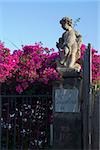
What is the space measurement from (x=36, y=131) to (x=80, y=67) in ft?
6.27

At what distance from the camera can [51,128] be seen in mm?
10008

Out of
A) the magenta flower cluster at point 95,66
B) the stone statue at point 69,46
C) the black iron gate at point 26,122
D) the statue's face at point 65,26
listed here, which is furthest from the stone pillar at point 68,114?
the magenta flower cluster at point 95,66

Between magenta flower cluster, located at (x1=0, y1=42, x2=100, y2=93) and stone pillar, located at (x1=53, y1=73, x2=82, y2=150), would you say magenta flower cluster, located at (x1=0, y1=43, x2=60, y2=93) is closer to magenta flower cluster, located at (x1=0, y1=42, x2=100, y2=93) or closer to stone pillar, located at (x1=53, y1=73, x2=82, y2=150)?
magenta flower cluster, located at (x1=0, y1=42, x2=100, y2=93)

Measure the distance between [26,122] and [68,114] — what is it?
1.37 meters

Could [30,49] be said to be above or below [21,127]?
above

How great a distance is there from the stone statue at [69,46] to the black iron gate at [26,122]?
1030mm

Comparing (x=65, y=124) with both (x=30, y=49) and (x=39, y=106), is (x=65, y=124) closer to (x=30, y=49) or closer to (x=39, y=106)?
(x=39, y=106)

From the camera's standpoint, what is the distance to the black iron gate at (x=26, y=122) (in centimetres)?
1016

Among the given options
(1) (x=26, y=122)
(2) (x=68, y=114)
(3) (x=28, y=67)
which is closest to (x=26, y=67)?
(3) (x=28, y=67)

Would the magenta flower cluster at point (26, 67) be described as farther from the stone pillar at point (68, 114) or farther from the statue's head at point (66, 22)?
the statue's head at point (66, 22)

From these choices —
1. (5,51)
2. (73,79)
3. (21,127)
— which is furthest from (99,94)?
(5,51)

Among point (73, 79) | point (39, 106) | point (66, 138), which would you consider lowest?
point (66, 138)

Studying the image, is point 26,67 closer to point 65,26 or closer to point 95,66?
point 65,26

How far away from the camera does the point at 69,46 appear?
31.8 feet
